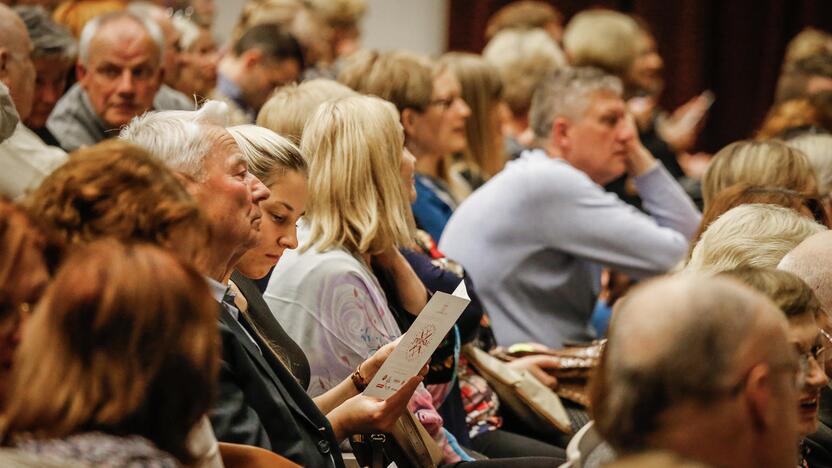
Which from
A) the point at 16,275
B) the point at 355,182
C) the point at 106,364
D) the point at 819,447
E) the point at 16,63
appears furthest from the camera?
the point at 16,63

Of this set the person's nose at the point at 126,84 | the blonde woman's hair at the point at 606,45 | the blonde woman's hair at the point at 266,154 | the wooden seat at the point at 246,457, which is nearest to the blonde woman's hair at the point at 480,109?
the blonde woman's hair at the point at 606,45

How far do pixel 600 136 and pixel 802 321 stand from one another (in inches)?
95.9

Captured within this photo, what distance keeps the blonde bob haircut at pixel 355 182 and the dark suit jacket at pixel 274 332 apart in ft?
1.04

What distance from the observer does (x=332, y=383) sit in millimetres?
3199

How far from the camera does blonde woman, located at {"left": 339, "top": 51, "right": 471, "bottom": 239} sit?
4523mm

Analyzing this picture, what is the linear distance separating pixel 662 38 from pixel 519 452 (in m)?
6.98

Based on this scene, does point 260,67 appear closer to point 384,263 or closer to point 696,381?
point 384,263

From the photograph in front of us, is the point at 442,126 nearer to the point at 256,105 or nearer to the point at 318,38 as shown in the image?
the point at 256,105

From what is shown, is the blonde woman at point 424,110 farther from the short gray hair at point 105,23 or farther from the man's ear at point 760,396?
the man's ear at point 760,396

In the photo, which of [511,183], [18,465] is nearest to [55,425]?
[18,465]

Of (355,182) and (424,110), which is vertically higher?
(355,182)

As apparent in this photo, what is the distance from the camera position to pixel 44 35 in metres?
4.74

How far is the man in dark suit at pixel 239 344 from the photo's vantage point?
2.46 m

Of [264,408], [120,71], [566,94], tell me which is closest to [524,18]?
[566,94]
